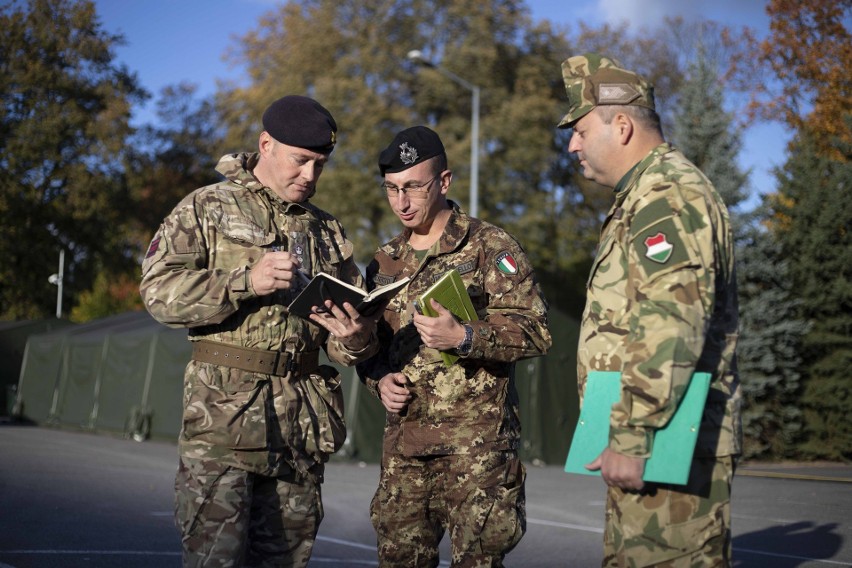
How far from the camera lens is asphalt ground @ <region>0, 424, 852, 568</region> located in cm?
770

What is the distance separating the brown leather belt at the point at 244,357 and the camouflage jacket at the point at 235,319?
0.03m

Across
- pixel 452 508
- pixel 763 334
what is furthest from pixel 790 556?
pixel 763 334

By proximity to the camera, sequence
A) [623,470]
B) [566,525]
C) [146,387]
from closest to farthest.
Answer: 1. [623,470]
2. [566,525]
3. [146,387]

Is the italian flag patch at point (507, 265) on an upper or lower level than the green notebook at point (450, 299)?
upper

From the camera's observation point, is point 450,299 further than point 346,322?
Yes

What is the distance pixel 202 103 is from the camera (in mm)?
47281

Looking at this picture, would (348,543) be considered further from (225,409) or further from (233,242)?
(233,242)

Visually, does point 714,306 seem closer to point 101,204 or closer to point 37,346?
point 37,346

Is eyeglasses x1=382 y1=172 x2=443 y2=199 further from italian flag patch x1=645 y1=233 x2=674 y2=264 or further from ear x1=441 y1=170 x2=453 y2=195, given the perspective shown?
italian flag patch x1=645 y1=233 x2=674 y2=264

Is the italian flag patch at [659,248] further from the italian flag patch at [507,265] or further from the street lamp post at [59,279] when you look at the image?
the street lamp post at [59,279]

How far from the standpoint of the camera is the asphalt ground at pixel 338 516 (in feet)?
25.3

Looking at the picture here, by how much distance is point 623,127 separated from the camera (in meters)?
3.48

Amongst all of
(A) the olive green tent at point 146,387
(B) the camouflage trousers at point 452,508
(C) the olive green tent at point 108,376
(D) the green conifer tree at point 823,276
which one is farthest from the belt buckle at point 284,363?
(D) the green conifer tree at point 823,276

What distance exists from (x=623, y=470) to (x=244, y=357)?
1727 mm
